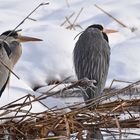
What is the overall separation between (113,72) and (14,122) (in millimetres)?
2579

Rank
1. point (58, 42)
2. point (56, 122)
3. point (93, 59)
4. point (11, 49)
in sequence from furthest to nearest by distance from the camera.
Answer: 1. point (58, 42)
2. point (11, 49)
3. point (93, 59)
4. point (56, 122)

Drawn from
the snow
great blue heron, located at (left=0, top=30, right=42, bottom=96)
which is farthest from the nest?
great blue heron, located at (left=0, top=30, right=42, bottom=96)

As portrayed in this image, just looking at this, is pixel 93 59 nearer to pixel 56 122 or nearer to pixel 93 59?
pixel 93 59

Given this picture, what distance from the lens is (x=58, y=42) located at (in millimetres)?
6414

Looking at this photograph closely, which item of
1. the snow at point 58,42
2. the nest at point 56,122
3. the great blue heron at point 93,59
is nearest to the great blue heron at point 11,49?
the snow at point 58,42

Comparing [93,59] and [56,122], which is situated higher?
[56,122]

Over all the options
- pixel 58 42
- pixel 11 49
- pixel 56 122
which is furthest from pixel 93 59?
pixel 56 122

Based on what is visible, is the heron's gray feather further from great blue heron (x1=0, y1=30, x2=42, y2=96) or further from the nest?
the nest

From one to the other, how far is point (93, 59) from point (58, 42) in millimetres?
1105

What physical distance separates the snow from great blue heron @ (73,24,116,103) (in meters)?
0.17

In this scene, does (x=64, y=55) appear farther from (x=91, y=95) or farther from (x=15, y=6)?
(x=15, y=6)

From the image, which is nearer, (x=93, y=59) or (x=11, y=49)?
(x=93, y=59)

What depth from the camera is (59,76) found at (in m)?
5.80

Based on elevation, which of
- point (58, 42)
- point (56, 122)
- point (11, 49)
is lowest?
point (58, 42)
